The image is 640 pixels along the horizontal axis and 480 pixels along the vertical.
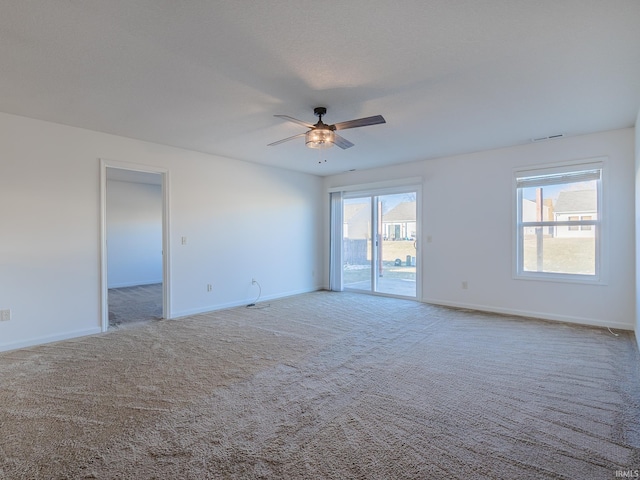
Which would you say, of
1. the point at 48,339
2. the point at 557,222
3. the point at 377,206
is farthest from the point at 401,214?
the point at 48,339

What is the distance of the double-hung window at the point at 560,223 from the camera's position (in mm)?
4438

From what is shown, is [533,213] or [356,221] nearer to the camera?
[533,213]

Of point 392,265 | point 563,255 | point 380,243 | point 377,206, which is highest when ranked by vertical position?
point 377,206

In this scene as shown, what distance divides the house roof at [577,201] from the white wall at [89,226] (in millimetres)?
4675

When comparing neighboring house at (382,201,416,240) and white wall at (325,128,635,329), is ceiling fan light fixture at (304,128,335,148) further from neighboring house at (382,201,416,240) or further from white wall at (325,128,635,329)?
neighboring house at (382,201,416,240)

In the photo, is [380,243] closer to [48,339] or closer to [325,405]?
[325,405]

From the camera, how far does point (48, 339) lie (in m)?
3.80

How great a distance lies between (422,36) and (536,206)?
381cm

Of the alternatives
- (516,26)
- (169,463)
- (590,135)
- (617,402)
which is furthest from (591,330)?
(169,463)

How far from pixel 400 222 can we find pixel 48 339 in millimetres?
5603

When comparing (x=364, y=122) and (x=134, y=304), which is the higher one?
(x=364, y=122)

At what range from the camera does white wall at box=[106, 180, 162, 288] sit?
25.4 feet

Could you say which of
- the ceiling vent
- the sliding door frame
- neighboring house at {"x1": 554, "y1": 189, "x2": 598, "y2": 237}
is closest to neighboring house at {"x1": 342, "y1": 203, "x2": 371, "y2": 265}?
the sliding door frame

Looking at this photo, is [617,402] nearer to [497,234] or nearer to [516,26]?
[516,26]
